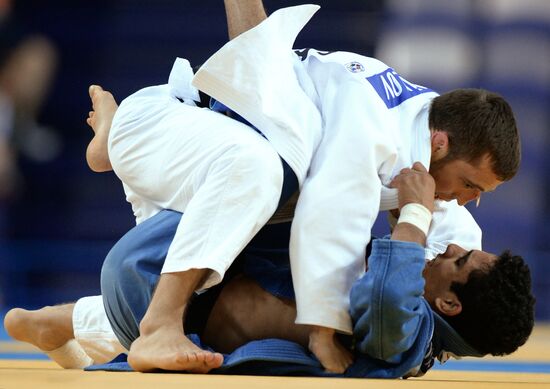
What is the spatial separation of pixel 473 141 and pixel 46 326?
54.5 inches

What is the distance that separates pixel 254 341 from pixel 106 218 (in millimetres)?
3852

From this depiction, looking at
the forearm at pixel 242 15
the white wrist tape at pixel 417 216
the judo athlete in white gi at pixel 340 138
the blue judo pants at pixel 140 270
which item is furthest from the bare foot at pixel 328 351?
the forearm at pixel 242 15

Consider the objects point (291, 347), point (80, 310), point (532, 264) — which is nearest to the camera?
point (291, 347)

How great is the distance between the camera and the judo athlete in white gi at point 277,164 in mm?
2363

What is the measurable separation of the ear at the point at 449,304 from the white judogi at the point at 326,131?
236mm

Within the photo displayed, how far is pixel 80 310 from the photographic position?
3.06 metres

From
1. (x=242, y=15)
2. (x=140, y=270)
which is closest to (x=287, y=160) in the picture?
(x=140, y=270)

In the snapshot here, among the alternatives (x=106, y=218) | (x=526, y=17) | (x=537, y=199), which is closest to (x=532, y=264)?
(x=537, y=199)

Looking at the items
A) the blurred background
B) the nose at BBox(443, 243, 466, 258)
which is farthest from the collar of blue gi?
the blurred background

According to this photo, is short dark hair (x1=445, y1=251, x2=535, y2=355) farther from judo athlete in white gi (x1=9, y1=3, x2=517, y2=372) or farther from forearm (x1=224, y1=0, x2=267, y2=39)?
forearm (x1=224, y1=0, x2=267, y2=39)

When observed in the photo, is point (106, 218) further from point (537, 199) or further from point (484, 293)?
point (484, 293)

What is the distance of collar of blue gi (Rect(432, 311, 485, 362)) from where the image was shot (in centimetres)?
268

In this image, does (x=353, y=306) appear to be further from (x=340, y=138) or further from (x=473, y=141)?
(x=473, y=141)

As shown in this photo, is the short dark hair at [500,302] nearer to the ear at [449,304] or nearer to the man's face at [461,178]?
the ear at [449,304]
